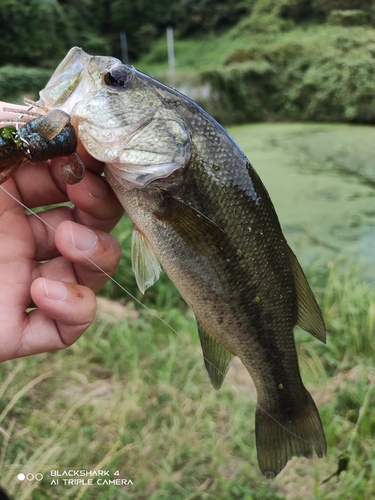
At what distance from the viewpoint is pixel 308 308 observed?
4.85 ft

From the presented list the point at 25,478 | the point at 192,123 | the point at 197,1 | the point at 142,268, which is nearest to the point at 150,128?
the point at 192,123

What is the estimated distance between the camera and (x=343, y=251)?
5.74m

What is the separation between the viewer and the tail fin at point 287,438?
60.7 inches

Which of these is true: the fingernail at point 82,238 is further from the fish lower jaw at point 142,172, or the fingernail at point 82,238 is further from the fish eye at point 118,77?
the fish eye at point 118,77

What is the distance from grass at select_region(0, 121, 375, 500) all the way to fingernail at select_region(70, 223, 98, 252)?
1.99 ft

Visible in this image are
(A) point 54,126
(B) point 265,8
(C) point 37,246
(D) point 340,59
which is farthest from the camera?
(B) point 265,8

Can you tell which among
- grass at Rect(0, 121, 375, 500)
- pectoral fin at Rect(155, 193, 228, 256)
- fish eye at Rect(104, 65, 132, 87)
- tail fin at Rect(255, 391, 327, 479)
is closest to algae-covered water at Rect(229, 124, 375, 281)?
grass at Rect(0, 121, 375, 500)

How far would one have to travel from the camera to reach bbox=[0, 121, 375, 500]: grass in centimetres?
234

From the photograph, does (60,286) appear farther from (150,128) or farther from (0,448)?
(0,448)

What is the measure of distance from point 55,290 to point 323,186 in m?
7.91

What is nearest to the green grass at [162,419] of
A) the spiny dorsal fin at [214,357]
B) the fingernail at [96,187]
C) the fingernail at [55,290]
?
the spiny dorsal fin at [214,357]

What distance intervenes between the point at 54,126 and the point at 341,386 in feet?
8.96

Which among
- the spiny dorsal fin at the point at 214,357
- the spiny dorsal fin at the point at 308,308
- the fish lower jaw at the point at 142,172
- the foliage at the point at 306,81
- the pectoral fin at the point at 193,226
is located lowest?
the foliage at the point at 306,81

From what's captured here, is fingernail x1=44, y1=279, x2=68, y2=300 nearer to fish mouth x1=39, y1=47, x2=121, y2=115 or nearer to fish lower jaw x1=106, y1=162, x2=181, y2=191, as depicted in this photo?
fish lower jaw x1=106, y1=162, x2=181, y2=191
